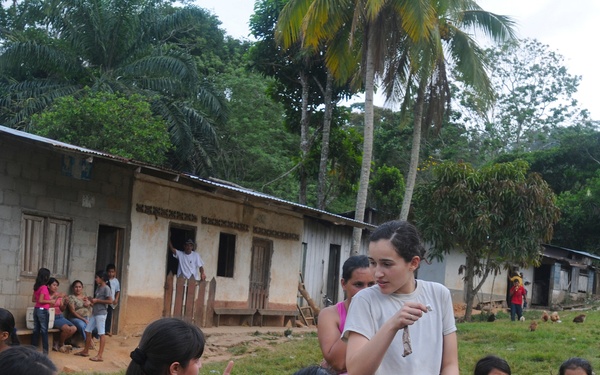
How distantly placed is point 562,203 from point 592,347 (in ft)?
69.4

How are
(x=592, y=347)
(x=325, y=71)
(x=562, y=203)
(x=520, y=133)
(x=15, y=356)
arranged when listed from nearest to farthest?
1. (x=15, y=356)
2. (x=592, y=347)
3. (x=325, y=71)
4. (x=562, y=203)
5. (x=520, y=133)

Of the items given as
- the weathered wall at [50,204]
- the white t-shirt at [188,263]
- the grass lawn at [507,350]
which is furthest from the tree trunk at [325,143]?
the weathered wall at [50,204]

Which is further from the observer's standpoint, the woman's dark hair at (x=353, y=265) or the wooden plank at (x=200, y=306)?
the wooden plank at (x=200, y=306)

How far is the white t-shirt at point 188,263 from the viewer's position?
53.1 ft

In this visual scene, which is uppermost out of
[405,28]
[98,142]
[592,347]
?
[405,28]

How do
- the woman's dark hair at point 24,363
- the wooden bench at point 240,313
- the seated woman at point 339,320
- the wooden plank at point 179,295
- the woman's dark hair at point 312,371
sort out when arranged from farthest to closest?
1. the wooden bench at point 240,313
2. the wooden plank at point 179,295
3. the seated woman at point 339,320
4. the woman's dark hair at point 312,371
5. the woman's dark hair at point 24,363

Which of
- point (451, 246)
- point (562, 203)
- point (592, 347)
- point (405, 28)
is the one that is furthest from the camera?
point (562, 203)

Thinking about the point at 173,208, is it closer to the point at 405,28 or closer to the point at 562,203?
the point at 405,28

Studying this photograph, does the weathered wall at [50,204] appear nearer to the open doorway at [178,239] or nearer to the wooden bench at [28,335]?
the wooden bench at [28,335]

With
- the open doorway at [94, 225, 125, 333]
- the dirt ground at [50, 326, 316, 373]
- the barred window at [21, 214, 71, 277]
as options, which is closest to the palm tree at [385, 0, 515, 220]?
the dirt ground at [50, 326, 316, 373]

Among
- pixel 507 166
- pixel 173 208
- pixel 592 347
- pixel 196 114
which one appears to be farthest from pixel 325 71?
pixel 592 347

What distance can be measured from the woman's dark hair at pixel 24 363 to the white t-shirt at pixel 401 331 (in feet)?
4.25

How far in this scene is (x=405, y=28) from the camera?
18.7 metres

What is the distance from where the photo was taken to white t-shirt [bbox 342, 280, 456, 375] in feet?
12.0
